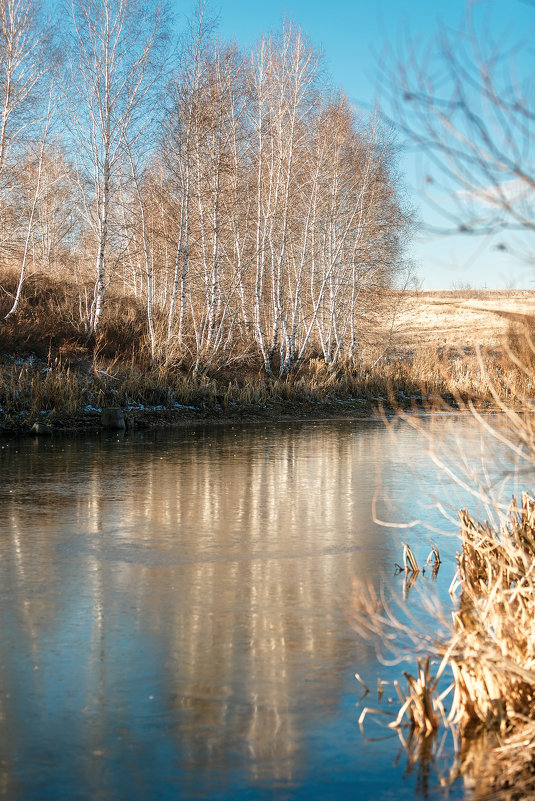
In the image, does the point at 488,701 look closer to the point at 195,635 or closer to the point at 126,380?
the point at 195,635

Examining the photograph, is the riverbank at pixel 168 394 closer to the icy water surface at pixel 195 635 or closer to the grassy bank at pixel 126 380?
the grassy bank at pixel 126 380

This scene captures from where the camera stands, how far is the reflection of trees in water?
15.1 ft

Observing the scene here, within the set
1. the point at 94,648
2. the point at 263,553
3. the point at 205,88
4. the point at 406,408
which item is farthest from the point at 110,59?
the point at 94,648

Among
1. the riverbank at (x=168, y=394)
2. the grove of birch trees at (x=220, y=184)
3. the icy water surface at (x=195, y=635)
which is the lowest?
the icy water surface at (x=195, y=635)

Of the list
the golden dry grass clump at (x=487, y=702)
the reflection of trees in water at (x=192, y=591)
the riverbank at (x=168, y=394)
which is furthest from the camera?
the riverbank at (x=168, y=394)

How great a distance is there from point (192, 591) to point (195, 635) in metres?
1.04

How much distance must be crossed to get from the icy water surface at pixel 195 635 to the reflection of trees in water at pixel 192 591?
0.02m

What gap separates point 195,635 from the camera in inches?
229

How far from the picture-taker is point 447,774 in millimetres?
3924

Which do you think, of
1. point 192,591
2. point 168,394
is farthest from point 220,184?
point 192,591

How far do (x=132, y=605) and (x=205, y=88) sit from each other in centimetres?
2060

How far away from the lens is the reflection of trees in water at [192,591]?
15.1ft

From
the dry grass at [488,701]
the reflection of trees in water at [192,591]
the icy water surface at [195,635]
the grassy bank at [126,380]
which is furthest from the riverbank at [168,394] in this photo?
the dry grass at [488,701]

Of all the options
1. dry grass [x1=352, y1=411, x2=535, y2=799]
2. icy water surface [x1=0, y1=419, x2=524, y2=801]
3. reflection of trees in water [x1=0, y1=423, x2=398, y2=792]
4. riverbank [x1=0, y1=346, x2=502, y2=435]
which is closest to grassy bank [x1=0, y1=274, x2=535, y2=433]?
riverbank [x1=0, y1=346, x2=502, y2=435]
